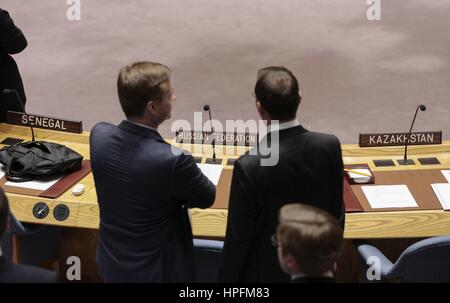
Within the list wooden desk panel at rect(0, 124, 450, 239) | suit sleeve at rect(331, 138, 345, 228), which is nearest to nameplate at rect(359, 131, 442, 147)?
wooden desk panel at rect(0, 124, 450, 239)

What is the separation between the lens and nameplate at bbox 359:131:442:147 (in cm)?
392

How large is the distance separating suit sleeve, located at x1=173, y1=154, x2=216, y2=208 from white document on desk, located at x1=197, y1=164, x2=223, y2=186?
0.94m

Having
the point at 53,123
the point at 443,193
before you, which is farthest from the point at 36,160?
the point at 443,193

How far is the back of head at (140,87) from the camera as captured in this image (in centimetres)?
251

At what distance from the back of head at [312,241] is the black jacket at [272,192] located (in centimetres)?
44

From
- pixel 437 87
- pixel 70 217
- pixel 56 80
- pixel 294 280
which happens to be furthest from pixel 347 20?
pixel 294 280

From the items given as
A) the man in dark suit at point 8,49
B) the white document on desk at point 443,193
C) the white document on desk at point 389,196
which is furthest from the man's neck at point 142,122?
the man in dark suit at point 8,49

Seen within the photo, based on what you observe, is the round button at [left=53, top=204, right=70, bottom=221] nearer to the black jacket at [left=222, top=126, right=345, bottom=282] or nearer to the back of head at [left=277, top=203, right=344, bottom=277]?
the black jacket at [left=222, top=126, right=345, bottom=282]

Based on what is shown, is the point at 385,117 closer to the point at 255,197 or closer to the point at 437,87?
the point at 437,87

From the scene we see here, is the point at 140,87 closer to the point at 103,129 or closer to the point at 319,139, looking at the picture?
the point at 103,129

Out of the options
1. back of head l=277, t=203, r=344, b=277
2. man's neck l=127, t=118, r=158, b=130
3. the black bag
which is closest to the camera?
back of head l=277, t=203, r=344, b=277

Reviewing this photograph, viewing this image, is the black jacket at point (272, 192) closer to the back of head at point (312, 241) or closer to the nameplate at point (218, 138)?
the back of head at point (312, 241)

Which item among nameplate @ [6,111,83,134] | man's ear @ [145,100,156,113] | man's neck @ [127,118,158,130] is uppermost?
man's ear @ [145,100,156,113]

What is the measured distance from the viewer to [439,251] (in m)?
2.81
